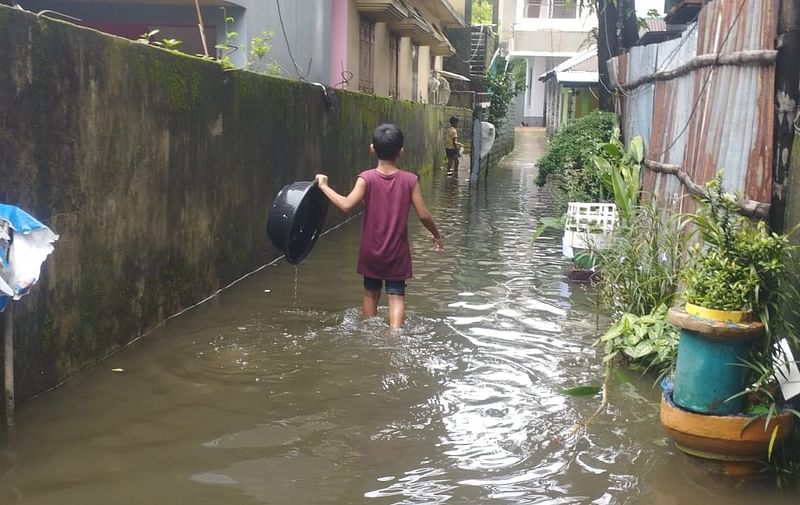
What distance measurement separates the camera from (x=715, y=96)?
6051 mm

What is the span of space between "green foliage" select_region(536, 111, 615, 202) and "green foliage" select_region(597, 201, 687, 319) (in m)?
4.32

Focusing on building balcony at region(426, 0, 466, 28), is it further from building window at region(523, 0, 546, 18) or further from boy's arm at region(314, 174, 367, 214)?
boy's arm at region(314, 174, 367, 214)

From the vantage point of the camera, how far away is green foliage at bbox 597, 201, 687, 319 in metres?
6.16

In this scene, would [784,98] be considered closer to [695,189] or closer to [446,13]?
[695,189]

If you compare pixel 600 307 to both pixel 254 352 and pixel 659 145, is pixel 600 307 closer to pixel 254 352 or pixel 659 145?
pixel 659 145

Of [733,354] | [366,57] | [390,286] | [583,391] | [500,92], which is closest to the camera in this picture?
[733,354]

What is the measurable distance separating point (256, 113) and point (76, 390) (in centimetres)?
453

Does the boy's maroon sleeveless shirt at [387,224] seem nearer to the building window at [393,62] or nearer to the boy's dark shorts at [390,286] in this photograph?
the boy's dark shorts at [390,286]

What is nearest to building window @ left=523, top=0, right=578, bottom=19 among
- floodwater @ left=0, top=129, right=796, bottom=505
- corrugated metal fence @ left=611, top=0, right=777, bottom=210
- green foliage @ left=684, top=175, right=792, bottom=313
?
corrugated metal fence @ left=611, top=0, right=777, bottom=210

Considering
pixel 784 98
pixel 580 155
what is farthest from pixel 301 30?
pixel 784 98

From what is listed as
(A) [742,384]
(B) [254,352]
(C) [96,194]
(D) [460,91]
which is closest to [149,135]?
(C) [96,194]

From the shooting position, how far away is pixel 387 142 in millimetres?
6359

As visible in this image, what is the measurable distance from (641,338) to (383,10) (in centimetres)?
1485

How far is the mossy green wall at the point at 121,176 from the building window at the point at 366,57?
10559 millimetres
